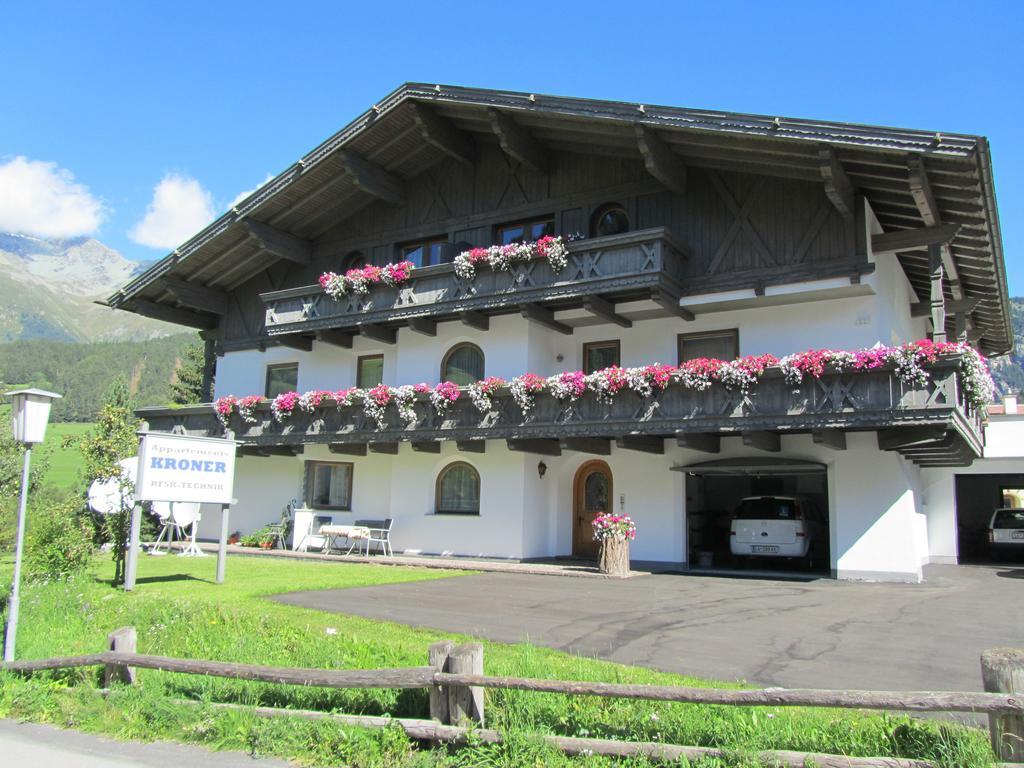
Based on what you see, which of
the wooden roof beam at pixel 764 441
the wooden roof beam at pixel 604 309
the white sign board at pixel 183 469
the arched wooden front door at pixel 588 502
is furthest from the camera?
the arched wooden front door at pixel 588 502

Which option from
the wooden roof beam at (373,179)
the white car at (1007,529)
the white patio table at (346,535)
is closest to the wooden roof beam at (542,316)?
the wooden roof beam at (373,179)

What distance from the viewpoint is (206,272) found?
26047 mm

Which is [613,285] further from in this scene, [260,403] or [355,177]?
[260,403]

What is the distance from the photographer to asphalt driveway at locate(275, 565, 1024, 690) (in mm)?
7953

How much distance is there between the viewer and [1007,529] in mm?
23750

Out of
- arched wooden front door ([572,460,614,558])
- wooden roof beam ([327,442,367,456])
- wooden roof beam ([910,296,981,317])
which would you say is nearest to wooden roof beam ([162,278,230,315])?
wooden roof beam ([327,442,367,456])

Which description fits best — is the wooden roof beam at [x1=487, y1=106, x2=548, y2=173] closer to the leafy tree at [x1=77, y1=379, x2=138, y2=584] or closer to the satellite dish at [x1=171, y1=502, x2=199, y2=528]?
the leafy tree at [x1=77, y1=379, x2=138, y2=584]

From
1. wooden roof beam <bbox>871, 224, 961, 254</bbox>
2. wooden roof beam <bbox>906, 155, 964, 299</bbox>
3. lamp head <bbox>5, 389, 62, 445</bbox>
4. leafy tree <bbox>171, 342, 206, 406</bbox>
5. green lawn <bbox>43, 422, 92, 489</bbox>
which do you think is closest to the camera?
lamp head <bbox>5, 389, 62, 445</bbox>

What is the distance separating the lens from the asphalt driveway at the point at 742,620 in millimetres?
7953

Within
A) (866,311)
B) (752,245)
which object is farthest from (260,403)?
(866,311)

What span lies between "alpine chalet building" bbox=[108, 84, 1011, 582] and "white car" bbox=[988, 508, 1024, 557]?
1.70m

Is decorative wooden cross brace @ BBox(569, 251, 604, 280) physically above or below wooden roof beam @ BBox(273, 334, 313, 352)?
above

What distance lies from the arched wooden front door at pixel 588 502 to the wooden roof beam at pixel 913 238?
795 centimetres

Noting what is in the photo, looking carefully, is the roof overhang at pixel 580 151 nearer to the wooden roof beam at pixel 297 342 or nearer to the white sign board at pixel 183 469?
the wooden roof beam at pixel 297 342
